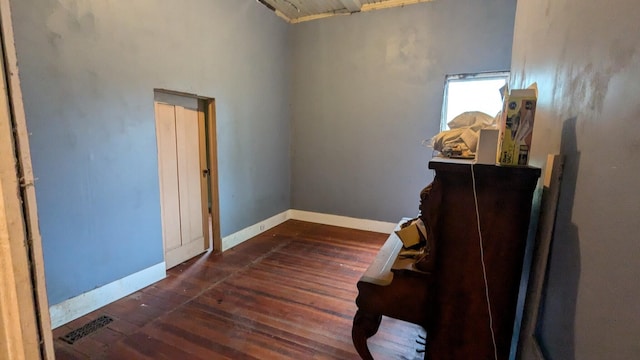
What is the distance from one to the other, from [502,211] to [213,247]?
11.1 ft

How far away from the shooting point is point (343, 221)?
4656 mm

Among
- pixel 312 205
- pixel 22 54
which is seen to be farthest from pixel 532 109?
pixel 312 205

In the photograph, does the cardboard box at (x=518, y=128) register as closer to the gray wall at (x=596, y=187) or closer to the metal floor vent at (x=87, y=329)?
the gray wall at (x=596, y=187)

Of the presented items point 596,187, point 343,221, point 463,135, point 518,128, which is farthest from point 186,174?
point 596,187

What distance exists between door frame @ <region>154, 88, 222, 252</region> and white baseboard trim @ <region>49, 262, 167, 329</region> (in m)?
0.76

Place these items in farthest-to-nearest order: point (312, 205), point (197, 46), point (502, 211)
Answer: point (312, 205)
point (197, 46)
point (502, 211)

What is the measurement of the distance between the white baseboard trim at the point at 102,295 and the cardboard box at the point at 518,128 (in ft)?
9.85

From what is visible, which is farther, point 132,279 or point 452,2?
point 452,2

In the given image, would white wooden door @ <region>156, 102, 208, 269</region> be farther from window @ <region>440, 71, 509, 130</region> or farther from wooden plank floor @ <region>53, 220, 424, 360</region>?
window @ <region>440, 71, 509, 130</region>

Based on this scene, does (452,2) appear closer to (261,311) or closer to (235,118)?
(235,118)

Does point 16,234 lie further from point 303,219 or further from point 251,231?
point 303,219

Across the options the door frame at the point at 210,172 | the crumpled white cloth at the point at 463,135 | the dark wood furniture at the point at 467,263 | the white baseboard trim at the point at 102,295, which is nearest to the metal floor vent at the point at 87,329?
the white baseboard trim at the point at 102,295

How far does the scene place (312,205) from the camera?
4883 millimetres

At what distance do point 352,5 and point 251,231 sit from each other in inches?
138
